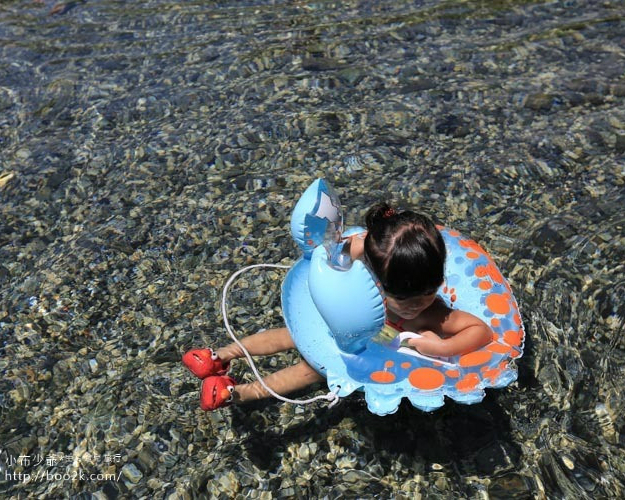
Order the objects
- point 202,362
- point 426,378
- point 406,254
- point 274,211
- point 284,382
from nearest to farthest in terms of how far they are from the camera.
Answer: point 406,254 → point 426,378 → point 202,362 → point 284,382 → point 274,211

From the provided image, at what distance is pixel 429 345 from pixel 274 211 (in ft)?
6.11

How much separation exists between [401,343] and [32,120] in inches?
157

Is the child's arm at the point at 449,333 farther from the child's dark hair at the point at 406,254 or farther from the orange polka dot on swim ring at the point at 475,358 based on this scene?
the child's dark hair at the point at 406,254

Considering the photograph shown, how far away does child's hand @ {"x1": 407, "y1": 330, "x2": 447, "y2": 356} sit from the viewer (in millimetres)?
2928

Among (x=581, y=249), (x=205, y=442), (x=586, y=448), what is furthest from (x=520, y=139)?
(x=205, y=442)

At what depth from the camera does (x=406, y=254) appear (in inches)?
A: 107

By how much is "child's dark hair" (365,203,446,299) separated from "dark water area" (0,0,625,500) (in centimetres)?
88

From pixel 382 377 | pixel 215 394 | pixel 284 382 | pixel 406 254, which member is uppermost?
pixel 406 254

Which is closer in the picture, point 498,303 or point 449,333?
point 449,333

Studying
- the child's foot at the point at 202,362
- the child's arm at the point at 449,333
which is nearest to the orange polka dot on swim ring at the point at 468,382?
the child's arm at the point at 449,333

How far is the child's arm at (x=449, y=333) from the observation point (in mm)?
2938

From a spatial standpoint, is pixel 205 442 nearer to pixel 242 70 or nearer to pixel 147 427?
pixel 147 427

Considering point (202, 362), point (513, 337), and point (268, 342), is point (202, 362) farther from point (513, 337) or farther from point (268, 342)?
point (513, 337)

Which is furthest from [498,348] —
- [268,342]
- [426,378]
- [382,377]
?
[268,342]
